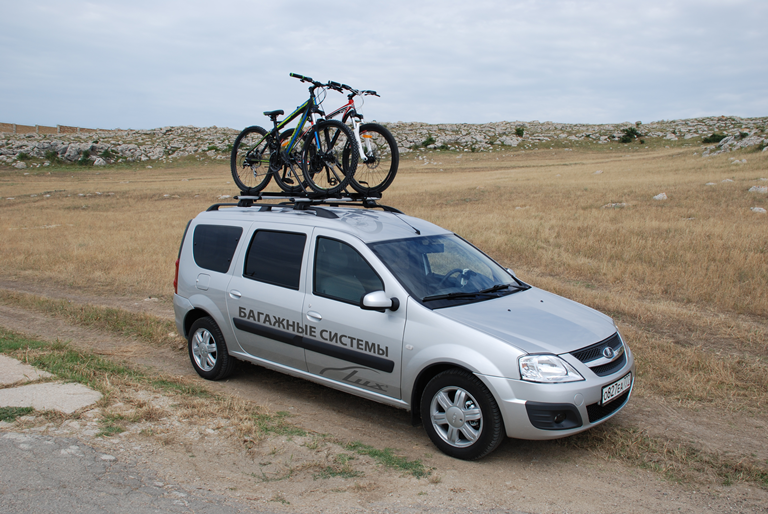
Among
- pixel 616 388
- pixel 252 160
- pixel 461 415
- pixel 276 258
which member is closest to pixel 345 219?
pixel 276 258

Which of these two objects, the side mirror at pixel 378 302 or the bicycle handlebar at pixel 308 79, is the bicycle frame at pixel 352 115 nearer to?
the bicycle handlebar at pixel 308 79

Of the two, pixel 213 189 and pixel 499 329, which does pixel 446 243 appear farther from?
pixel 213 189

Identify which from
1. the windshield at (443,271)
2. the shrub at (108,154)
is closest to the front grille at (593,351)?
the windshield at (443,271)

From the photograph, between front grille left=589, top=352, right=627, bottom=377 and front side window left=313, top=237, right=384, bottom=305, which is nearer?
front grille left=589, top=352, right=627, bottom=377

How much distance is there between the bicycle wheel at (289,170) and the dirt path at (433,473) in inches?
106

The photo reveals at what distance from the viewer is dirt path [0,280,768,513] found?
3471 millimetres

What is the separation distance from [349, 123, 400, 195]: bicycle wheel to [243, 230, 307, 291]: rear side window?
1367mm

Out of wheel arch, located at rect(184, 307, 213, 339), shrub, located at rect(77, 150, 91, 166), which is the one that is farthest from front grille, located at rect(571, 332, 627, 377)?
shrub, located at rect(77, 150, 91, 166)

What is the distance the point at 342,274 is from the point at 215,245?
1.79m

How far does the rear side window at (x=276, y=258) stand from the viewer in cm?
508

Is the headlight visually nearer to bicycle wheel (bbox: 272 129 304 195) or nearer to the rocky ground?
bicycle wheel (bbox: 272 129 304 195)

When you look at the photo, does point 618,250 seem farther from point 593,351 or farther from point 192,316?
point 192,316

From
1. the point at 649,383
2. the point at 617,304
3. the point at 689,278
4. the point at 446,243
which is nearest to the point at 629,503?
the point at 649,383

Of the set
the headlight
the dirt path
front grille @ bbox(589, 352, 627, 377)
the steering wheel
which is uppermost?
the steering wheel
